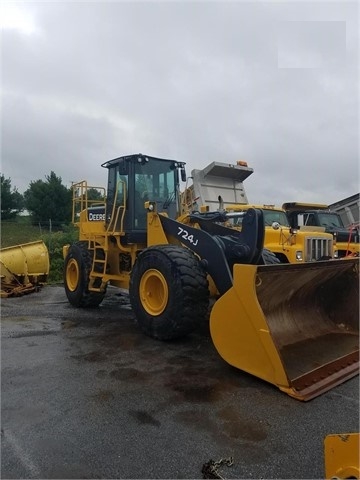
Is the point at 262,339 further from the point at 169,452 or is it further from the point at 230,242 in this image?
the point at 230,242

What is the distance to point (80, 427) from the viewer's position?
A: 9.92 ft

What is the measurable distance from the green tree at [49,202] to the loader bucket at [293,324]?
1259 inches

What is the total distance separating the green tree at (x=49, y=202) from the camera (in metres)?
35.1

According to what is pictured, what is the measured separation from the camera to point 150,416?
10.6 feet

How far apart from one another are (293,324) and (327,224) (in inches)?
288

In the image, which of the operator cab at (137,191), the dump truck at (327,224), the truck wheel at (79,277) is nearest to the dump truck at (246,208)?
the operator cab at (137,191)

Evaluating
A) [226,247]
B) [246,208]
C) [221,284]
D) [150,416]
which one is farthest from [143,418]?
[246,208]

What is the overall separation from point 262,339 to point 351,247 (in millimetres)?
7859

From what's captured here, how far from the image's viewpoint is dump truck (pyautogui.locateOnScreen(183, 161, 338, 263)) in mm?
8156

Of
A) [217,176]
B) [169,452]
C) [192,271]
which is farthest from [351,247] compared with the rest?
[169,452]

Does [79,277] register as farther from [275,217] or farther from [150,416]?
[150,416]

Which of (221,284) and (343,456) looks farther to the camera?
(221,284)

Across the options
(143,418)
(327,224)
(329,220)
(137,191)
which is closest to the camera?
(143,418)

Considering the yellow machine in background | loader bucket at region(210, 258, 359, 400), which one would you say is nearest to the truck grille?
loader bucket at region(210, 258, 359, 400)
